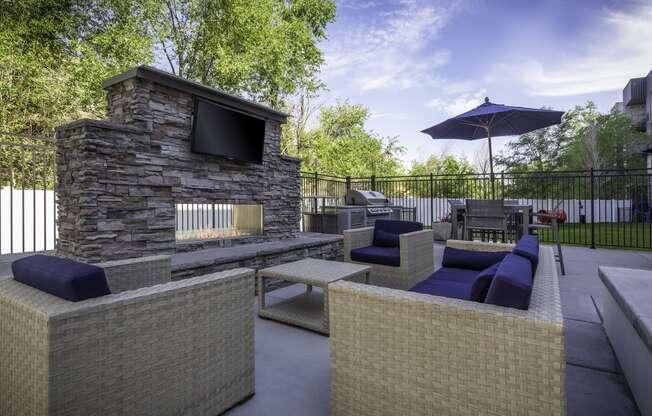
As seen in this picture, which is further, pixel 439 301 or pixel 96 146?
pixel 96 146

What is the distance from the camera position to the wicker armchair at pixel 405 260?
334 centimetres

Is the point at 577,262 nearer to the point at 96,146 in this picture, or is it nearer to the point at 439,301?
the point at 439,301

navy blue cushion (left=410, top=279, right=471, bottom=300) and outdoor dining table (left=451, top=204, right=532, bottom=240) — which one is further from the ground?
outdoor dining table (left=451, top=204, right=532, bottom=240)

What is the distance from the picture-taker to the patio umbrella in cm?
513

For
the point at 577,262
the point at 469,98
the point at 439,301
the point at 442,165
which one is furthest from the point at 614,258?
the point at 469,98

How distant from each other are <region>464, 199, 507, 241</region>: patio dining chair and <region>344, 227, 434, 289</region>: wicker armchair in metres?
1.40

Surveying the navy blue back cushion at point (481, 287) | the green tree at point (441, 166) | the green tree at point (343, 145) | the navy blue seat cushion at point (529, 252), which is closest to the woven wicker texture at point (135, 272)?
the navy blue back cushion at point (481, 287)

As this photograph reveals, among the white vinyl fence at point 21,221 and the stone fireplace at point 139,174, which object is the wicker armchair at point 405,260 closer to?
the stone fireplace at point 139,174

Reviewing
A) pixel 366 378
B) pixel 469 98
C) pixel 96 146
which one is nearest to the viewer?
pixel 366 378

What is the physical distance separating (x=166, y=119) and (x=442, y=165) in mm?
23209

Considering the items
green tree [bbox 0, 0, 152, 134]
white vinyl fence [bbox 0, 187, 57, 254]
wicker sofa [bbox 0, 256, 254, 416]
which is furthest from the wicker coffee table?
green tree [bbox 0, 0, 152, 134]

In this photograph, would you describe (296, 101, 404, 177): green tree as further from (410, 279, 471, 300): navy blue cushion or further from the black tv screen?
(410, 279, 471, 300): navy blue cushion

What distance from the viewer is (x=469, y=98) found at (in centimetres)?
2878

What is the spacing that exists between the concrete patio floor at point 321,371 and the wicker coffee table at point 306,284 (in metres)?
0.07
